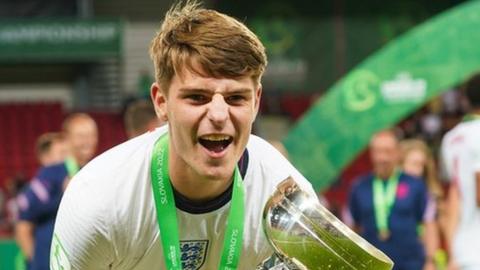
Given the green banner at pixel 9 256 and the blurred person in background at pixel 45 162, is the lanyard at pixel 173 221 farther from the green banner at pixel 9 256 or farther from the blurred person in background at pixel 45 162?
the green banner at pixel 9 256

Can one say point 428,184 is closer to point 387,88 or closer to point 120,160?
point 387,88

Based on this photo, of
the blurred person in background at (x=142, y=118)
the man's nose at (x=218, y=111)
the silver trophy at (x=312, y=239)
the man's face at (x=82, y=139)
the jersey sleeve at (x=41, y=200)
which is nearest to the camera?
the silver trophy at (x=312, y=239)

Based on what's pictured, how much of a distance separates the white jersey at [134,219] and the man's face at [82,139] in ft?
14.8

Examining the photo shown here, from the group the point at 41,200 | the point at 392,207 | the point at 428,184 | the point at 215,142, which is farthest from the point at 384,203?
the point at 215,142

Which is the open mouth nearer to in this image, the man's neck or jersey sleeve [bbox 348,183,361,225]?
the man's neck

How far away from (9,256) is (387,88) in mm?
4513

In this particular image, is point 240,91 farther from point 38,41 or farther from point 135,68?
point 135,68

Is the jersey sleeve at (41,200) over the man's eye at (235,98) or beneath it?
beneath

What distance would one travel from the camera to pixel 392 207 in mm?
10523

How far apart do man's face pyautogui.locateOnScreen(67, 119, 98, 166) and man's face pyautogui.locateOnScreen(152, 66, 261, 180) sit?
4.88m

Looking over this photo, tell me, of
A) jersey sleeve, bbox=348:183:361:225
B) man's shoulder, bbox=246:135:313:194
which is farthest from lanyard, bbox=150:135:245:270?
jersey sleeve, bbox=348:183:361:225

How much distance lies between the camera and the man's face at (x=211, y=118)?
151 inches

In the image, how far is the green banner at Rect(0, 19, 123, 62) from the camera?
805 inches

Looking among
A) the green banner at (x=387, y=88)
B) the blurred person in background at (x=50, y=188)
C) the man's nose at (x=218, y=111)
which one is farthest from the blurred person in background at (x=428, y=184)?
the man's nose at (x=218, y=111)
